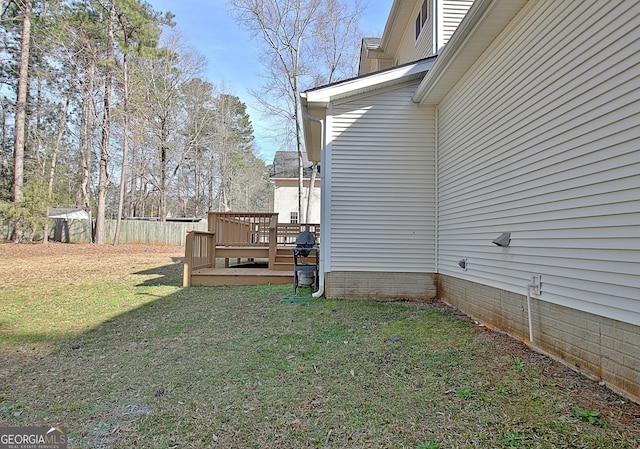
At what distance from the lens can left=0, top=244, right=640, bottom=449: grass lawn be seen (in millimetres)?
1888

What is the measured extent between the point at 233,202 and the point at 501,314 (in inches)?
1098

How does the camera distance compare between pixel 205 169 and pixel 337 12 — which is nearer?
pixel 337 12

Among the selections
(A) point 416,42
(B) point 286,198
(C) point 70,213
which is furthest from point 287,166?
(C) point 70,213

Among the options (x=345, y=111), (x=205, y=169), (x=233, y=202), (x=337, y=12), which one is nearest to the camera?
(x=345, y=111)

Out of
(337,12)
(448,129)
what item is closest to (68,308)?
(448,129)

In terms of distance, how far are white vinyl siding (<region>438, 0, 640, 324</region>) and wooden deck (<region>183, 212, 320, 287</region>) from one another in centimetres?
427

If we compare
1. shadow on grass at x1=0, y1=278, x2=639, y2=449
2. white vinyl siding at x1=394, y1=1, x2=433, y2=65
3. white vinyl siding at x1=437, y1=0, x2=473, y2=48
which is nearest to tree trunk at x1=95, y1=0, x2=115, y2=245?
white vinyl siding at x1=394, y1=1, x2=433, y2=65

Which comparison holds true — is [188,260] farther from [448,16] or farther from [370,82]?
[448,16]

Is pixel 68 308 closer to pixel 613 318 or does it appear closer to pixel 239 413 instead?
pixel 239 413

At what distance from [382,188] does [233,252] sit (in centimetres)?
397

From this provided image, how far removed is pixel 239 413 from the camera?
214cm

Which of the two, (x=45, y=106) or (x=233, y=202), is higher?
(x=45, y=106)

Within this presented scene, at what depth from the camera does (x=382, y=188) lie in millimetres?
5473

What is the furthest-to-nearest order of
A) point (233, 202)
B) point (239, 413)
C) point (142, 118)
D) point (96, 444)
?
1. point (233, 202)
2. point (142, 118)
3. point (239, 413)
4. point (96, 444)
